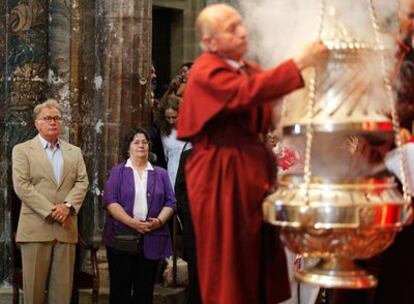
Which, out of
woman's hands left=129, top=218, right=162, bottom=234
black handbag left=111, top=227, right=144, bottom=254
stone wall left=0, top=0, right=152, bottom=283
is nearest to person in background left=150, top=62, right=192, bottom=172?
stone wall left=0, top=0, right=152, bottom=283

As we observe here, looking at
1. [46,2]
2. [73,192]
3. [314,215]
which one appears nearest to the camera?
[314,215]

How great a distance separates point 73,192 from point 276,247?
2.78 metres

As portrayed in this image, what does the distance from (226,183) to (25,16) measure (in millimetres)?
4037

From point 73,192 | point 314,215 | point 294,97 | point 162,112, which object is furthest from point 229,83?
point 162,112

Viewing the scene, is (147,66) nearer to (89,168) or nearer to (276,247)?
(89,168)

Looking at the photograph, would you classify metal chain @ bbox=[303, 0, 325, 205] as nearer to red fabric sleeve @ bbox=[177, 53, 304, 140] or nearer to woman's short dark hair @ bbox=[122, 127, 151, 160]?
red fabric sleeve @ bbox=[177, 53, 304, 140]

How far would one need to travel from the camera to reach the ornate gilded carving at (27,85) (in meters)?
7.46

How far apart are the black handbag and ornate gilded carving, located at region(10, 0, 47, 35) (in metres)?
1.92

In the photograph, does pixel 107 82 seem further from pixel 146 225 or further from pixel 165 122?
pixel 146 225

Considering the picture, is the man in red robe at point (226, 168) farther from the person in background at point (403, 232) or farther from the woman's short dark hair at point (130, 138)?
the woman's short dark hair at point (130, 138)

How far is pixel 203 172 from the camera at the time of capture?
397 centimetres

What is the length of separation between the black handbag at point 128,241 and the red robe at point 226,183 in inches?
104

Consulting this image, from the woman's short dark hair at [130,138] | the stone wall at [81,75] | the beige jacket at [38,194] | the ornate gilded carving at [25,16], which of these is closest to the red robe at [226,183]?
the beige jacket at [38,194]

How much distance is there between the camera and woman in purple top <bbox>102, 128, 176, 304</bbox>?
6.69 meters
